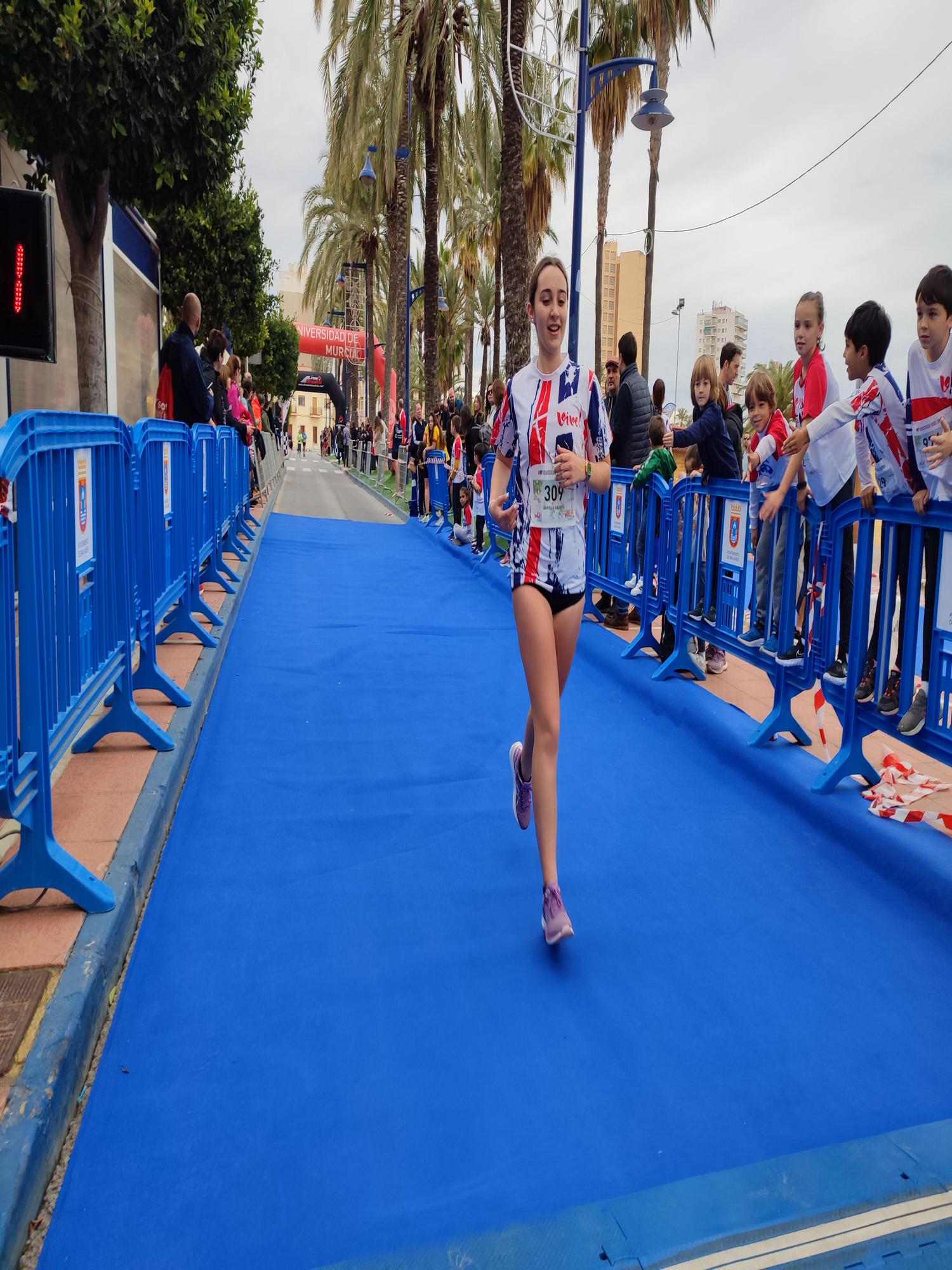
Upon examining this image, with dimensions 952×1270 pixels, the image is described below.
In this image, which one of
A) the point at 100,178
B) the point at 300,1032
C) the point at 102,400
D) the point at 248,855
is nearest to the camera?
the point at 300,1032

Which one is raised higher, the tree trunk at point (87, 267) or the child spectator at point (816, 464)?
the tree trunk at point (87, 267)

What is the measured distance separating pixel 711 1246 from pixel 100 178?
34.9 feet

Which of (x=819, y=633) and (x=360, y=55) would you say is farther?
(x=360, y=55)

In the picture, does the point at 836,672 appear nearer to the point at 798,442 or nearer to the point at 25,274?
the point at 798,442

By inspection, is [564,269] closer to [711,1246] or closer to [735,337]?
[711,1246]

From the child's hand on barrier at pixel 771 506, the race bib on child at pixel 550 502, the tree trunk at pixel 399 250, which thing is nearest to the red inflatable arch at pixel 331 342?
the tree trunk at pixel 399 250

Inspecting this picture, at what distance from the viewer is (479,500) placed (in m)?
12.7

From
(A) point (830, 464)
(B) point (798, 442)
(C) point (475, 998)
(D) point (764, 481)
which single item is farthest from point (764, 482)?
(C) point (475, 998)

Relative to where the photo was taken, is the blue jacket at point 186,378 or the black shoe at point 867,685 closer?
the black shoe at point 867,685

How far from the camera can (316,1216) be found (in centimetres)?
199

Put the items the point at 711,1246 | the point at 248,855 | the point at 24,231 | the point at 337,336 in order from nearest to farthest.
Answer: the point at 711,1246
the point at 248,855
the point at 24,231
the point at 337,336

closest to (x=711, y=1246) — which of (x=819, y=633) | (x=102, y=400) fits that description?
(x=819, y=633)

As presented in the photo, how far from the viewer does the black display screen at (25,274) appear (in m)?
5.52

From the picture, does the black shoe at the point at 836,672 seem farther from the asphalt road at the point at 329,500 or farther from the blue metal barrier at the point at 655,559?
the asphalt road at the point at 329,500
